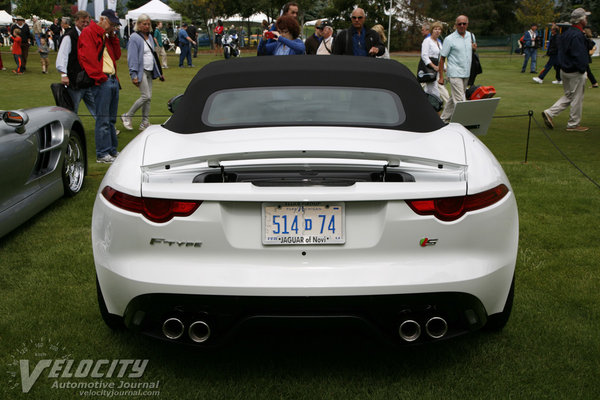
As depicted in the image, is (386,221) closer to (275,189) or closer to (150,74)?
(275,189)

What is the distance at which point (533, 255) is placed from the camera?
16.6 feet

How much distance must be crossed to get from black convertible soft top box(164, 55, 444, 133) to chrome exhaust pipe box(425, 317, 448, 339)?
113cm

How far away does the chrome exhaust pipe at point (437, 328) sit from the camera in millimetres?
2951

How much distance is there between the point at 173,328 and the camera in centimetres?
299

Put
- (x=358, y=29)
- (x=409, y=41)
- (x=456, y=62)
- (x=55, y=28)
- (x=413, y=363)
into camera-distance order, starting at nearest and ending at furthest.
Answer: (x=413, y=363), (x=358, y=29), (x=456, y=62), (x=55, y=28), (x=409, y=41)

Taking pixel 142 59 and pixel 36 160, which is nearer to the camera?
pixel 36 160

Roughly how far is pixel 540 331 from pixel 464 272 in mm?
1127

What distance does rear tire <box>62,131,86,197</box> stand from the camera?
261 inches

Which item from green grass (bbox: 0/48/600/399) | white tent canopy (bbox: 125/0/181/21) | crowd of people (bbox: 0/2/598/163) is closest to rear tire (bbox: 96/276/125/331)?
green grass (bbox: 0/48/600/399)

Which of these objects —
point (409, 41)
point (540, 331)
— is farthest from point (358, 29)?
point (409, 41)

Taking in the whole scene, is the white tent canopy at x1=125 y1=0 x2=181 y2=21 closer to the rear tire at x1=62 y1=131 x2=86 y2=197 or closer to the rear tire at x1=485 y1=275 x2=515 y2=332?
the rear tire at x1=62 y1=131 x2=86 y2=197

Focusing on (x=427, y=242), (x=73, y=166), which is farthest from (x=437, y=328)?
(x=73, y=166)

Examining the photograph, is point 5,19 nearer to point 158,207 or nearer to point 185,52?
point 185,52

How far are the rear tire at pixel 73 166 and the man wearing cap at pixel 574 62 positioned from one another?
8.93 metres
